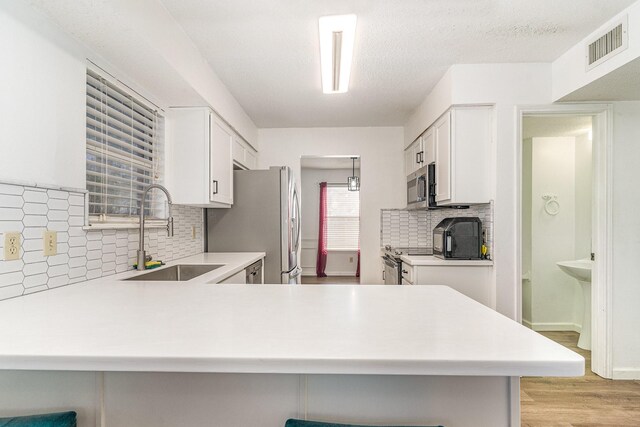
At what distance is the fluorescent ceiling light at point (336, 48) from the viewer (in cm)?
181

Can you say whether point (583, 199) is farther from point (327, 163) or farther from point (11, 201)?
point (11, 201)

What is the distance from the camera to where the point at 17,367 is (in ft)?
2.44

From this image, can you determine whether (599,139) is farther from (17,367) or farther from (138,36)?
(17,367)

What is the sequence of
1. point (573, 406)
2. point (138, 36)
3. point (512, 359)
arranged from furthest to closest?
point (573, 406) → point (138, 36) → point (512, 359)

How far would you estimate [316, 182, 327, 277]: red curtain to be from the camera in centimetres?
749

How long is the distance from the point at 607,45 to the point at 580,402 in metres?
2.32

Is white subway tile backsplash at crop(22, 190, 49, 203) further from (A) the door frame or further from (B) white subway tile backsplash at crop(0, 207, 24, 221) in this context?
(A) the door frame

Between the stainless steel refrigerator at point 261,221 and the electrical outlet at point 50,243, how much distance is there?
1940 mm

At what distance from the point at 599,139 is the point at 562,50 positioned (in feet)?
2.52

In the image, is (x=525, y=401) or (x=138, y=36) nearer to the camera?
(x=138, y=36)

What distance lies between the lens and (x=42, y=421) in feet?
2.54

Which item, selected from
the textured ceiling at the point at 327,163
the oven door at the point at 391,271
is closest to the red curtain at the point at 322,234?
the textured ceiling at the point at 327,163

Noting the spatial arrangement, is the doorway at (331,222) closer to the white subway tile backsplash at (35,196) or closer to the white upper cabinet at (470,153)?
the white upper cabinet at (470,153)

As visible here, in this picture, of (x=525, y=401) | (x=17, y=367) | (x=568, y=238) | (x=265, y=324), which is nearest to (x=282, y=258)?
(x=525, y=401)
